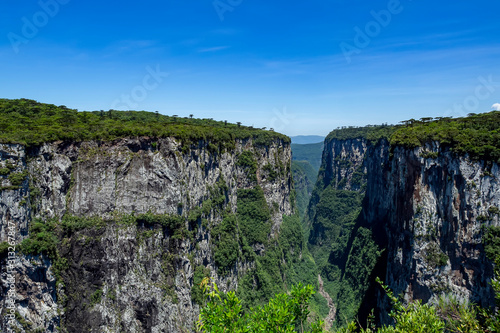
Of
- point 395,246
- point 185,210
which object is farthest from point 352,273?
point 185,210

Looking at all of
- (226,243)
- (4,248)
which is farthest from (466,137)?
(4,248)

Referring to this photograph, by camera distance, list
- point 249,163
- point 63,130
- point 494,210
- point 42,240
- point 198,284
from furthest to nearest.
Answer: point 249,163 < point 198,284 < point 63,130 < point 494,210 < point 42,240

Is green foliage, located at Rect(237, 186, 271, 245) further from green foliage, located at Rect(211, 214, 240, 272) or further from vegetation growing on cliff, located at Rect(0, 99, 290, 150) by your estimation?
vegetation growing on cliff, located at Rect(0, 99, 290, 150)

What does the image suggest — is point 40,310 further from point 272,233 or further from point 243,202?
point 272,233

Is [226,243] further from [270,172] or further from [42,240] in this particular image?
[270,172]

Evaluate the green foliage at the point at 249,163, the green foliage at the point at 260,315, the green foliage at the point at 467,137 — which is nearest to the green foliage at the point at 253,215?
the green foliage at the point at 249,163
